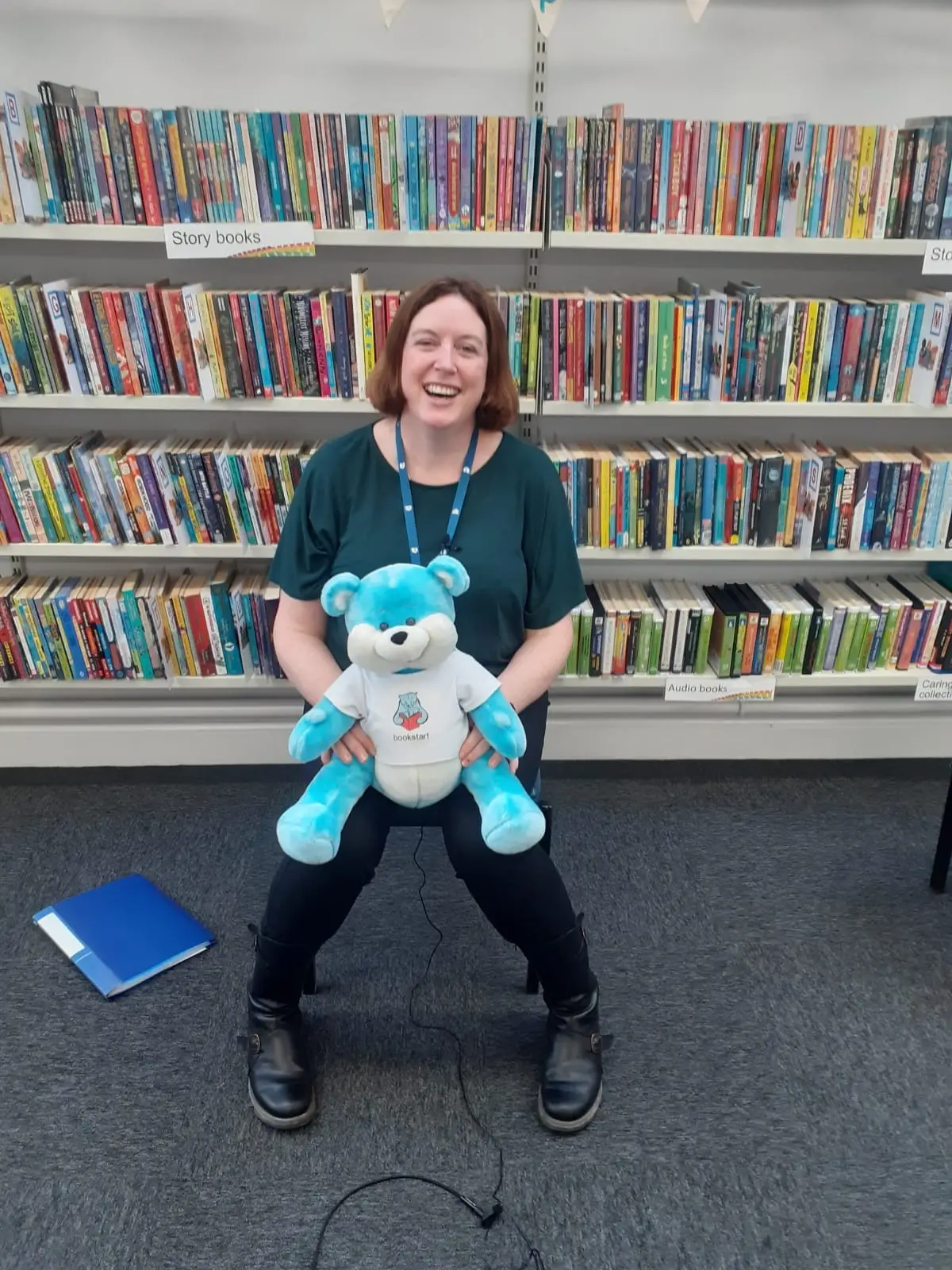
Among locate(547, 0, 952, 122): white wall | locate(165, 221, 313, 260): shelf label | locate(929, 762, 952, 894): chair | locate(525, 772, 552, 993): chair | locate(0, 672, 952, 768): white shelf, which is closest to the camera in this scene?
locate(525, 772, 552, 993): chair

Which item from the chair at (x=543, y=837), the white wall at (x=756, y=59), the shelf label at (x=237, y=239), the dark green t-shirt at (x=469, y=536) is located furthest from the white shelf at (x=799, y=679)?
the white wall at (x=756, y=59)

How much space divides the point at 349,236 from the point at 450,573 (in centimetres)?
86

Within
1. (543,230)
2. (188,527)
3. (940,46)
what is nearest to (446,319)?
(543,230)

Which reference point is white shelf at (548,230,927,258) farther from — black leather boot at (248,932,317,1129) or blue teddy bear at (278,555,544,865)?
black leather boot at (248,932,317,1129)

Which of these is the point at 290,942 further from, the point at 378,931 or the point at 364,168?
the point at 364,168

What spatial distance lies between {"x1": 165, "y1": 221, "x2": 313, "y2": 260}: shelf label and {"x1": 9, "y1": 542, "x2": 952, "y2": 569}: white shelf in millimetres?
601

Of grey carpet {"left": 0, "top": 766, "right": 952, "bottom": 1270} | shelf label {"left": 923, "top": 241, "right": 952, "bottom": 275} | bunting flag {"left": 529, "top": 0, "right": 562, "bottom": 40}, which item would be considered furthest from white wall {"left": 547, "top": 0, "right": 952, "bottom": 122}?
grey carpet {"left": 0, "top": 766, "right": 952, "bottom": 1270}

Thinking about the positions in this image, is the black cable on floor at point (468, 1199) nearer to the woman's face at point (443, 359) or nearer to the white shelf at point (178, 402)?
the woman's face at point (443, 359)

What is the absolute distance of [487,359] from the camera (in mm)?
1404

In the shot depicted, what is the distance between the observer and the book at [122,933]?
1.70 meters

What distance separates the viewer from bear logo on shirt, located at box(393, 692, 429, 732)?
4.13 ft

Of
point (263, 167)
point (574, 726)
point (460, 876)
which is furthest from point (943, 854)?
point (263, 167)

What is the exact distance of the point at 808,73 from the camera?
1.80 m

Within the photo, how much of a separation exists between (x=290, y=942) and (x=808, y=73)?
6.43 ft
